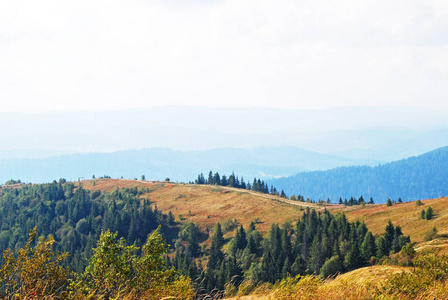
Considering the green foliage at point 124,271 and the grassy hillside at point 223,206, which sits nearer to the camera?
the green foliage at point 124,271

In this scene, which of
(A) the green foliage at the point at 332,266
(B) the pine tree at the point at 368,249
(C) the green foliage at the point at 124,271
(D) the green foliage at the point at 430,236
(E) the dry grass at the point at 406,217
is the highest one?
(C) the green foliage at the point at 124,271

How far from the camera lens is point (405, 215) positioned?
101 metres

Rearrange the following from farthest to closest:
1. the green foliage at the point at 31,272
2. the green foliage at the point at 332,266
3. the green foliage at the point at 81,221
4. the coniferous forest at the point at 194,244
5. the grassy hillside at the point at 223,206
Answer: the green foliage at the point at 81,221
the grassy hillside at the point at 223,206
the green foliage at the point at 332,266
the coniferous forest at the point at 194,244
the green foliage at the point at 31,272

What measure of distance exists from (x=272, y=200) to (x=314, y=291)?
145 metres

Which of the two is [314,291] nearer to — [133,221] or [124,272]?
[124,272]

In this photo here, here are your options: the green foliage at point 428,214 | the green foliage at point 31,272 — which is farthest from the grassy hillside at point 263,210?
the green foliage at point 31,272

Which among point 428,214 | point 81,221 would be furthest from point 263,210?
point 81,221

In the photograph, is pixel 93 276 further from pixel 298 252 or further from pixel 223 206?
pixel 223 206

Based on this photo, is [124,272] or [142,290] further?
[124,272]

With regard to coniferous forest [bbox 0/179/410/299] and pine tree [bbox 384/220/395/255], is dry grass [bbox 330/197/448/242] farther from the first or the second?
coniferous forest [bbox 0/179/410/299]

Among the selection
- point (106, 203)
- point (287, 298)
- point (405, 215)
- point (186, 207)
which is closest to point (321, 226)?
point (405, 215)

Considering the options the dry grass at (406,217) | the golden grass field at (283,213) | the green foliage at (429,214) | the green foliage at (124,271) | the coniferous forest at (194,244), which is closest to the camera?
the golden grass field at (283,213)

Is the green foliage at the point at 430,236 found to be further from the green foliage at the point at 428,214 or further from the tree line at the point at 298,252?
the green foliage at the point at 428,214

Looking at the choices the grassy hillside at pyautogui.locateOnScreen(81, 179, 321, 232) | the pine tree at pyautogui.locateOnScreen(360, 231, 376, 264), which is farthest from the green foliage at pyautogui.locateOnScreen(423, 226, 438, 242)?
the grassy hillside at pyautogui.locateOnScreen(81, 179, 321, 232)
